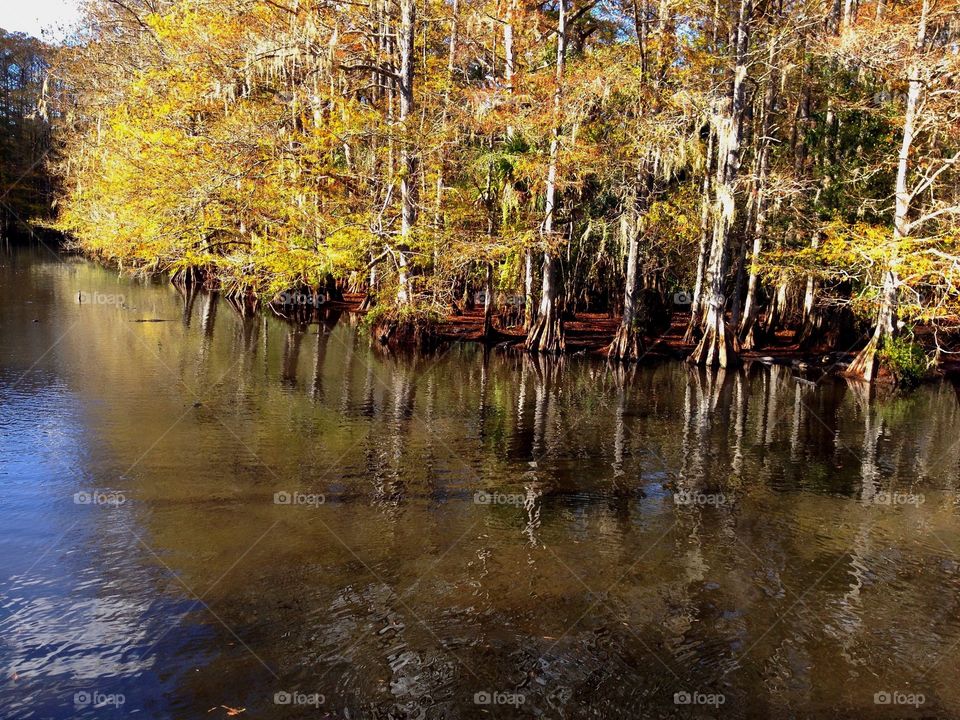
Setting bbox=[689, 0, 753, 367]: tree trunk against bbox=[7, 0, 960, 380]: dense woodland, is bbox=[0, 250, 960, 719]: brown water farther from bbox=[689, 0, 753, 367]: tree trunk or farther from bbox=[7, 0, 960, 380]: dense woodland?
bbox=[7, 0, 960, 380]: dense woodland

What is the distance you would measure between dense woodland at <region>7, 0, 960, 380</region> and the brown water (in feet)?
19.3

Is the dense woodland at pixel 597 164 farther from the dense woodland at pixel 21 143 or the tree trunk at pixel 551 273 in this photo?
the dense woodland at pixel 21 143

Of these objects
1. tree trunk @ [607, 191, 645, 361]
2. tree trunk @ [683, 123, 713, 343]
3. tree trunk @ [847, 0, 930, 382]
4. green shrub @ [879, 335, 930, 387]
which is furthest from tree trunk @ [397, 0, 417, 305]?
green shrub @ [879, 335, 930, 387]

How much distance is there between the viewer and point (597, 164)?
18.1 metres

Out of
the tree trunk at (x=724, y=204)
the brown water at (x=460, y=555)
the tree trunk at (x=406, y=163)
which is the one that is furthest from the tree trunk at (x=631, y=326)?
the tree trunk at (x=406, y=163)

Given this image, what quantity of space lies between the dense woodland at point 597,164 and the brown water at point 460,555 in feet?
19.3

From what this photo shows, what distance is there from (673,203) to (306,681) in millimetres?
16463

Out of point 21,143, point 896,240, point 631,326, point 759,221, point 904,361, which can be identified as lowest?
point 904,361

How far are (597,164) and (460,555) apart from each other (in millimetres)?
13595

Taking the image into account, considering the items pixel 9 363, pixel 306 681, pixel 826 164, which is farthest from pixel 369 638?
pixel 826 164

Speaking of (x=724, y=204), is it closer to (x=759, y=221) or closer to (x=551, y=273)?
(x=759, y=221)

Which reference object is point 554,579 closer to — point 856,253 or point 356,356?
point 356,356

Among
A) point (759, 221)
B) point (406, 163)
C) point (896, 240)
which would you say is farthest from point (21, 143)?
point (896, 240)

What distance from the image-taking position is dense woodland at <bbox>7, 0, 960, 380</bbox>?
55.7ft
